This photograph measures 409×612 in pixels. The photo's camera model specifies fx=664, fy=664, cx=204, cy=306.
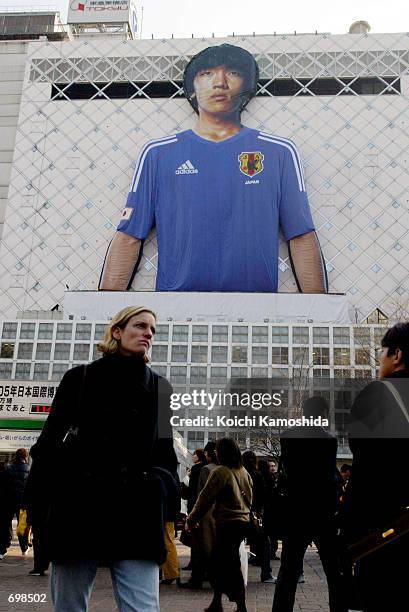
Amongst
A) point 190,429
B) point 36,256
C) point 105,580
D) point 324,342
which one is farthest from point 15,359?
point 105,580

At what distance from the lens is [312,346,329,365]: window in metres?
42.5

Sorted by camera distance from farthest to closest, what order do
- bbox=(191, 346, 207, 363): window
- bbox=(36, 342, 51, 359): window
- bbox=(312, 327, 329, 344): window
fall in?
bbox=(36, 342, 51, 359): window → bbox=(191, 346, 207, 363): window → bbox=(312, 327, 329, 344): window

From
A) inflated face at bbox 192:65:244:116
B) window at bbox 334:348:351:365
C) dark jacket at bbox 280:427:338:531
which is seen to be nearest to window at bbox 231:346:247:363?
window at bbox 334:348:351:365

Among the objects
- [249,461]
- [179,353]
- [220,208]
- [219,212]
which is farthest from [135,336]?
[179,353]

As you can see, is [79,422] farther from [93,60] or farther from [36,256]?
[93,60]

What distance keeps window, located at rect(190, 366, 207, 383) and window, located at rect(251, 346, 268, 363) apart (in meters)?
3.29

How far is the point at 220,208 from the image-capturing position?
43.2 meters

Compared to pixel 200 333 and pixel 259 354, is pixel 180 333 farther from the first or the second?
pixel 259 354

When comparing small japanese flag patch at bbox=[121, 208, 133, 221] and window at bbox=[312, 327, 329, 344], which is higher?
small japanese flag patch at bbox=[121, 208, 133, 221]

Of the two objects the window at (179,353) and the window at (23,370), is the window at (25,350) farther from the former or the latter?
the window at (179,353)

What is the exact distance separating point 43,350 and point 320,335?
1850 cm

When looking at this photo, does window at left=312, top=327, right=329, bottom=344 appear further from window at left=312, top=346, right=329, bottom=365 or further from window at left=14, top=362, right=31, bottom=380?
window at left=14, top=362, right=31, bottom=380

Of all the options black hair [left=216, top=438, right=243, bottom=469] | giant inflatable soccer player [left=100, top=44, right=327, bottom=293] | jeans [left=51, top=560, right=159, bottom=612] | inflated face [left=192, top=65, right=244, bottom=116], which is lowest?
jeans [left=51, top=560, right=159, bottom=612]

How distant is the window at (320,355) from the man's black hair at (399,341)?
4052cm
